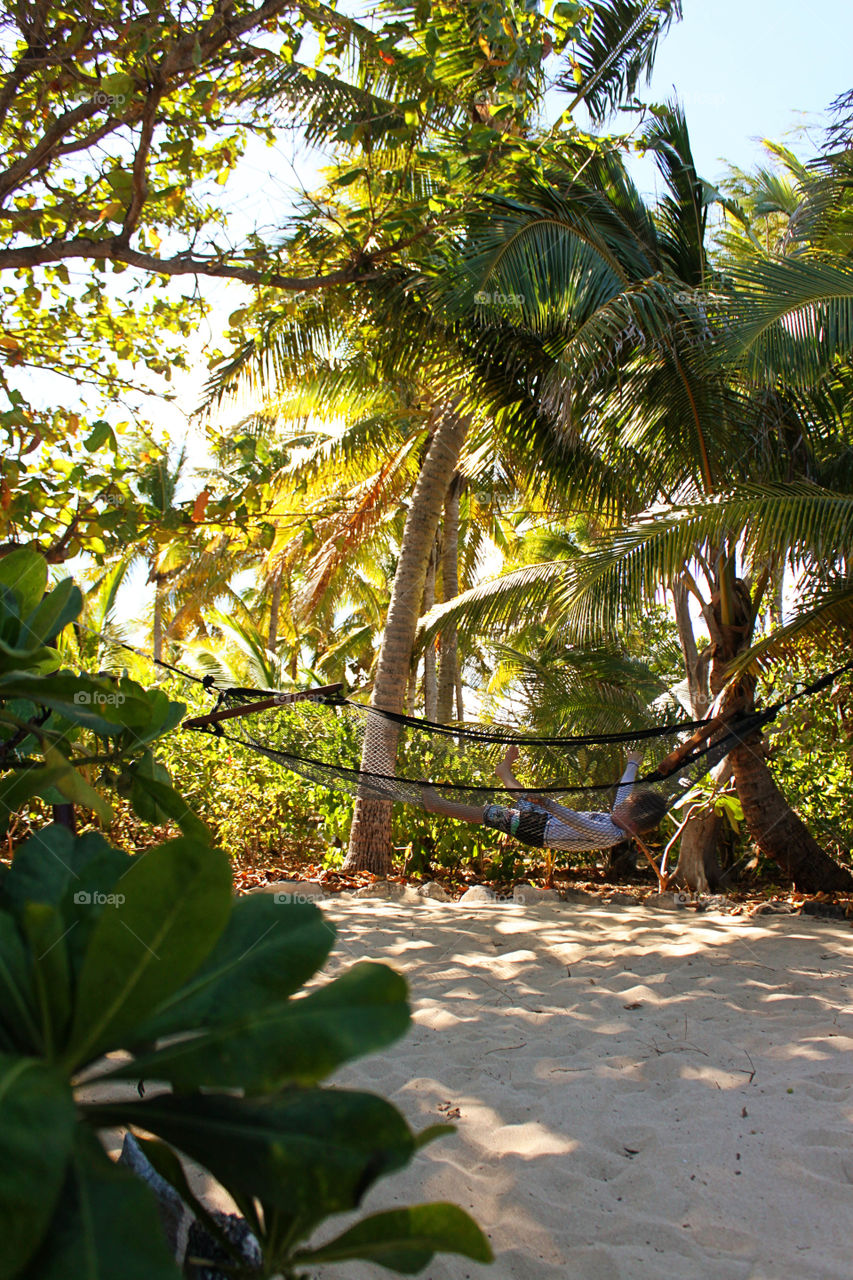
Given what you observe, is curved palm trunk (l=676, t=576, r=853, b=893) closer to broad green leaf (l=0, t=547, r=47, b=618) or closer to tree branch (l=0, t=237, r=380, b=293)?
tree branch (l=0, t=237, r=380, b=293)

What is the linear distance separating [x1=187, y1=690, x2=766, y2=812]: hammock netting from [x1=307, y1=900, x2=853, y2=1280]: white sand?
72 centimetres

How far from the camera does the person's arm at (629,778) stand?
3.75 m

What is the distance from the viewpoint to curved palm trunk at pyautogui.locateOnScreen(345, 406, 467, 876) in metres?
5.48

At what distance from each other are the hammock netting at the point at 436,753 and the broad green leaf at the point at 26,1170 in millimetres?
2921

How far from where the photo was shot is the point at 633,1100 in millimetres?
1949

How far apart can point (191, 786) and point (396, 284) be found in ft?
11.7

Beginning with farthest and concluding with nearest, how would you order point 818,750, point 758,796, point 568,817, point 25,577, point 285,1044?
point 818,750
point 758,796
point 568,817
point 25,577
point 285,1044

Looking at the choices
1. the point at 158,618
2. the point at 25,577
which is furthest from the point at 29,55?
the point at 158,618

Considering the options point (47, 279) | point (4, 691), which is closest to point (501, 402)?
point (47, 279)

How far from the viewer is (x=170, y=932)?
23.2 inches

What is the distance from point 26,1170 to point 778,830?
492 centimetres

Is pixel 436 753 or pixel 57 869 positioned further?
pixel 436 753
